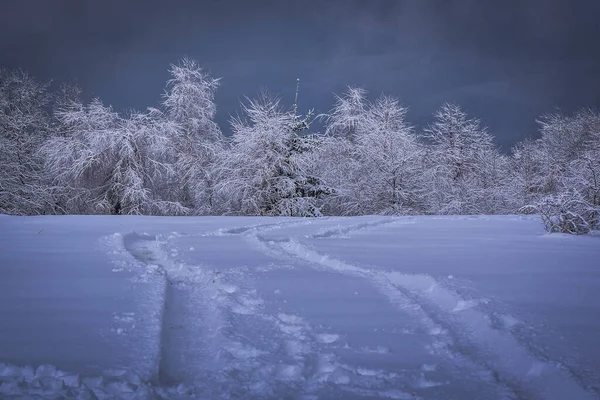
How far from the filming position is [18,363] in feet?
6.59

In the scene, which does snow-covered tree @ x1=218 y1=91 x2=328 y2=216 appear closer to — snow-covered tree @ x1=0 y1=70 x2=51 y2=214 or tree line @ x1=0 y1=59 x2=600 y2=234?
tree line @ x1=0 y1=59 x2=600 y2=234

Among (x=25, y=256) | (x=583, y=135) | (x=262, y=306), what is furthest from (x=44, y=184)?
(x=583, y=135)

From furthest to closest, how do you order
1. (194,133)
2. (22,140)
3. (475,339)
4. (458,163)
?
(458,163)
(194,133)
(22,140)
(475,339)

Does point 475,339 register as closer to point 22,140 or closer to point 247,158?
point 247,158

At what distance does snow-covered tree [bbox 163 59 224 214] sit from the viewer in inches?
723

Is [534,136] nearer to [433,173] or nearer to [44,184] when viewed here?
[433,173]

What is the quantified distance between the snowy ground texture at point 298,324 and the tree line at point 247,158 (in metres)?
11.7

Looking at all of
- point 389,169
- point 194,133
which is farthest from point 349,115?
point 194,133

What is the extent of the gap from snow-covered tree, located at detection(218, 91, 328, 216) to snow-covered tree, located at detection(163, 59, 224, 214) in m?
1.59

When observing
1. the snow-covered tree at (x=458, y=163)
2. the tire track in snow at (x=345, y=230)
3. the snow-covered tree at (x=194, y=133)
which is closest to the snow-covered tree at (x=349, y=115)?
the snow-covered tree at (x=458, y=163)

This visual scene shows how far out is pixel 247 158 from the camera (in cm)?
1692

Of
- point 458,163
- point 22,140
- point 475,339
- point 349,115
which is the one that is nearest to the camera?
point 475,339

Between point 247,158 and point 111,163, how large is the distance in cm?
555

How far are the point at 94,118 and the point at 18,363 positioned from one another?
17369 mm
